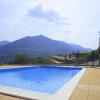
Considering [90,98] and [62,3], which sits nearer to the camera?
[90,98]

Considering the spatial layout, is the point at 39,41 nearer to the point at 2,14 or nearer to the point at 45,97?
the point at 2,14

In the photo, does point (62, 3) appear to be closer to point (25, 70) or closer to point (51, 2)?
point (51, 2)

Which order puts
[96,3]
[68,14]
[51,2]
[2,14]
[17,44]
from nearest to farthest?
[96,3] < [51,2] < [68,14] < [2,14] < [17,44]

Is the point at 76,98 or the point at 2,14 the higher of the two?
the point at 2,14

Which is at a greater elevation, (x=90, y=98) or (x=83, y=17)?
(x=83, y=17)

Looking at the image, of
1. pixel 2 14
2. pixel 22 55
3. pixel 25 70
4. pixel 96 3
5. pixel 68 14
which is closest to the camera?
pixel 96 3

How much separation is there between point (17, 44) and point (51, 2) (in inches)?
2801

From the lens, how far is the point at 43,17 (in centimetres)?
2052

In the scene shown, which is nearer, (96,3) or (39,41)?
(96,3)

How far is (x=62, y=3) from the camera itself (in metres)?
13.6

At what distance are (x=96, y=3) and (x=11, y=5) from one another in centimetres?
540

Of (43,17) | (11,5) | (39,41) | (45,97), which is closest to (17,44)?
(39,41)

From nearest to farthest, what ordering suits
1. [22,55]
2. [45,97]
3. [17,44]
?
[45,97]
[22,55]
[17,44]

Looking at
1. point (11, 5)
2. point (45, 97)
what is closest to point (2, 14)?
point (11, 5)
